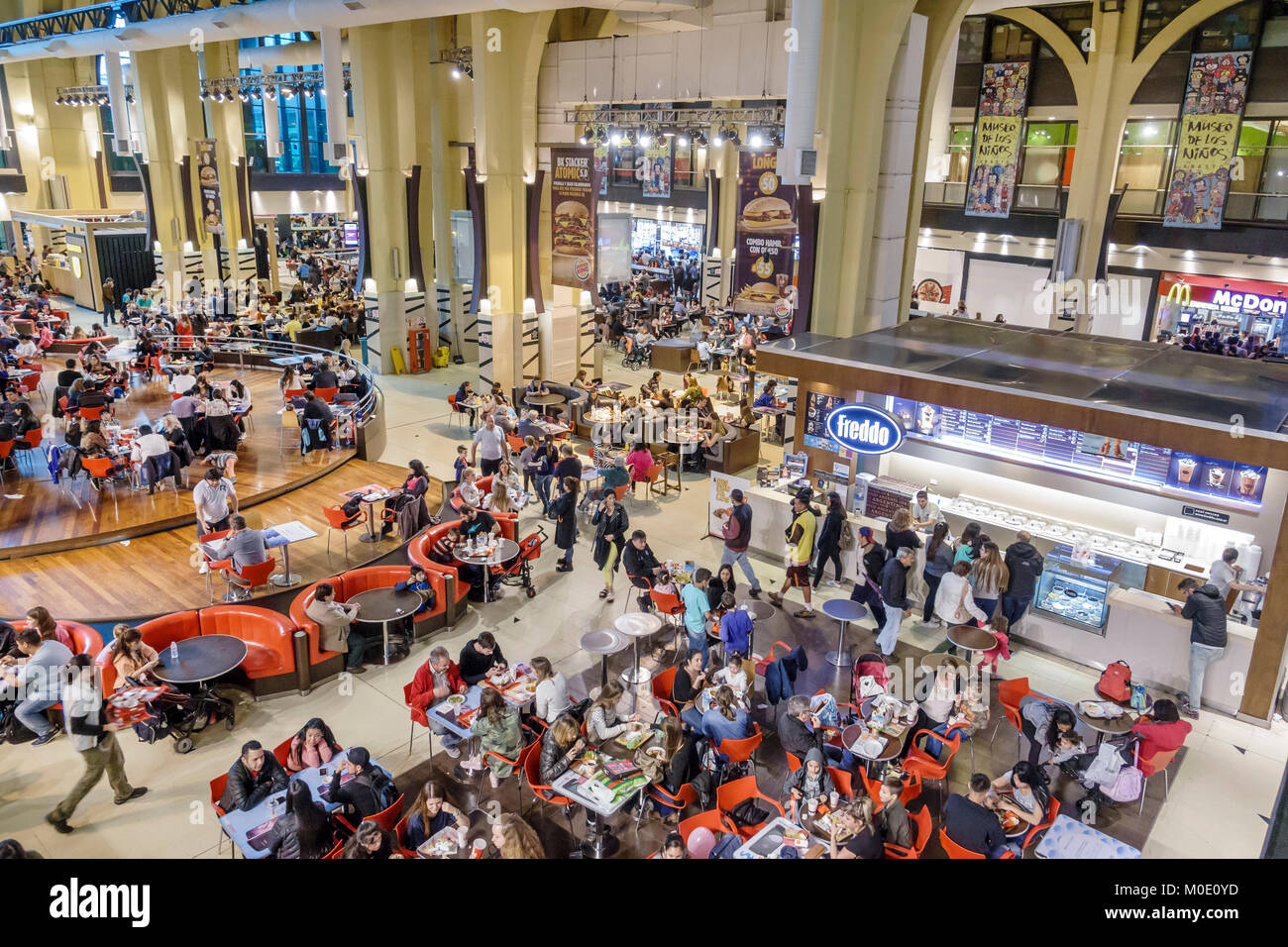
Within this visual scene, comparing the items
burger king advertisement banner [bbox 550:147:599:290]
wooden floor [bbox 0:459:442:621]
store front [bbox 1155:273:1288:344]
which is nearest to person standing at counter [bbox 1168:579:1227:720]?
wooden floor [bbox 0:459:442:621]

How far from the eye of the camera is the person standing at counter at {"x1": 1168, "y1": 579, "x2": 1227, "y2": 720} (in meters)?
8.38

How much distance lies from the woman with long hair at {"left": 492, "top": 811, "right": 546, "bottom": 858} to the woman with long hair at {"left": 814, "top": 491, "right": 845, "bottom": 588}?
19.6ft

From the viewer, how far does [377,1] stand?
14359 millimetres

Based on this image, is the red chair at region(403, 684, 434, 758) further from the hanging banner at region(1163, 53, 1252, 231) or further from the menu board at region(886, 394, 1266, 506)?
the hanging banner at region(1163, 53, 1252, 231)

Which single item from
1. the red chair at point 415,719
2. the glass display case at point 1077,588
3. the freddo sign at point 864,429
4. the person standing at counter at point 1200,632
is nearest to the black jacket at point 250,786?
the red chair at point 415,719

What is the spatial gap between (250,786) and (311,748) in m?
0.51

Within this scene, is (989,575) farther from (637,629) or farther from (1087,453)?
(637,629)

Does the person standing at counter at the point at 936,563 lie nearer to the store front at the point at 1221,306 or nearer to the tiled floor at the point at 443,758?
the tiled floor at the point at 443,758

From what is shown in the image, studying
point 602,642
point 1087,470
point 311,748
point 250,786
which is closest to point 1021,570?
point 1087,470

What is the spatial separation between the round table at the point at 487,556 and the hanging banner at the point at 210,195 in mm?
20533

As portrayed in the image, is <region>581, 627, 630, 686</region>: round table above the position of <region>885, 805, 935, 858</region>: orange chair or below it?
above

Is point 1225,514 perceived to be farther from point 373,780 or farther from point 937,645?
point 373,780

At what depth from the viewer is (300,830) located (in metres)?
5.59

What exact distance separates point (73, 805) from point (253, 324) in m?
18.2
